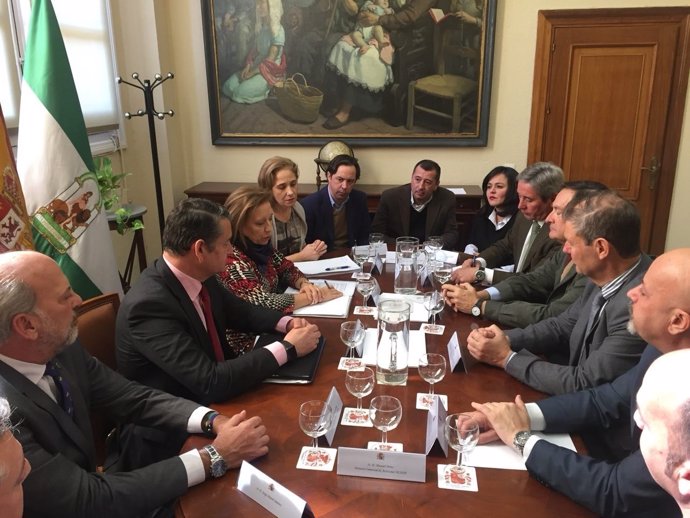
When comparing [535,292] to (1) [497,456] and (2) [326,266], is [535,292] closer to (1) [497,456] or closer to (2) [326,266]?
(2) [326,266]

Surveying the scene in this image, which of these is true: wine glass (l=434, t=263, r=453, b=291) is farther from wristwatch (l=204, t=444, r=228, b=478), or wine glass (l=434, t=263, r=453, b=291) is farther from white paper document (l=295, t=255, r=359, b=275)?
wristwatch (l=204, t=444, r=228, b=478)

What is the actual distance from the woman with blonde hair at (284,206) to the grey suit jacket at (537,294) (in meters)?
1.08

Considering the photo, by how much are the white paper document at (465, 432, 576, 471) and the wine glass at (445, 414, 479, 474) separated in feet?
0.12

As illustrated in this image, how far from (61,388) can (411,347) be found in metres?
1.09

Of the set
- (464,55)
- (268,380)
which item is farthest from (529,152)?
(268,380)

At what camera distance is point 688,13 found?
421cm

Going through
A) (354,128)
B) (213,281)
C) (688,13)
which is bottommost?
(213,281)

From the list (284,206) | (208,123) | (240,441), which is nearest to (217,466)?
(240,441)

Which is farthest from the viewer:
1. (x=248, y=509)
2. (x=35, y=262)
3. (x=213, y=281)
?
(x=213, y=281)

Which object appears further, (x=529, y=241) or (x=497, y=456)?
(x=529, y=241)

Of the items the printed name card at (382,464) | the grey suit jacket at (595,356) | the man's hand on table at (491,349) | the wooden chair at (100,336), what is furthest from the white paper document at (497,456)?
the wooden chair at (100,336)

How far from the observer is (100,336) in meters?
2.02

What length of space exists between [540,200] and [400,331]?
1402mm

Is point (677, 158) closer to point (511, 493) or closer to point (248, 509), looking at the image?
point (511, 493)
